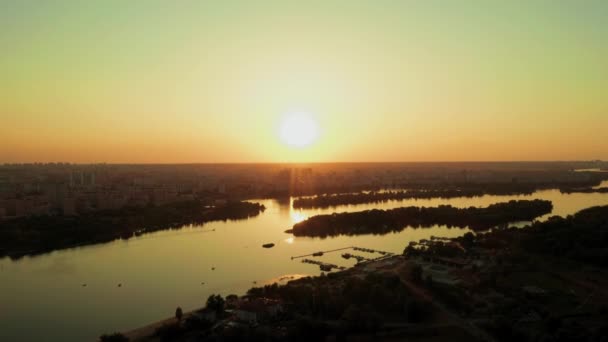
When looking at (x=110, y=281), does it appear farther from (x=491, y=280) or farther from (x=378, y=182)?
(x=378, y=182)

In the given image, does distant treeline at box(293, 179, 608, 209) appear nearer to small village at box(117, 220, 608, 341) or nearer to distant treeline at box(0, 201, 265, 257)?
distant treeline at box(0, 201, 265, 257)

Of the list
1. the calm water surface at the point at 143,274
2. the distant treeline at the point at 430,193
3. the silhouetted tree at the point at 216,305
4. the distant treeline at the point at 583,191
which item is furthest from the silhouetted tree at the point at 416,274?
the distant treeline at the point at 583,191

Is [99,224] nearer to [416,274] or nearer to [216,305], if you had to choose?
[216,305]

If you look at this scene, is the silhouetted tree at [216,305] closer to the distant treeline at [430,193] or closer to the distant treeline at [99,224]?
the distant treeline at [99,224]

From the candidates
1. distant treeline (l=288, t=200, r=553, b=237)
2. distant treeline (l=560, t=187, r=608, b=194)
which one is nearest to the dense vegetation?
distant treeline (l=288, t=200, r=553, b=237)

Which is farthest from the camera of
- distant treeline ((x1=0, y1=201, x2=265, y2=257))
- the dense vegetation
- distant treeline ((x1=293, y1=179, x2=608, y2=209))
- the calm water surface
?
distant treeline ((x1=293, y1=179, x2=608, y2=209))

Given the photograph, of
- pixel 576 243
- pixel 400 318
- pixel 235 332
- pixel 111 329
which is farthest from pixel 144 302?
pixel 576 243

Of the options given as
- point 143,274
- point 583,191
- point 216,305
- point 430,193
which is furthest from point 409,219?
point 583,191
